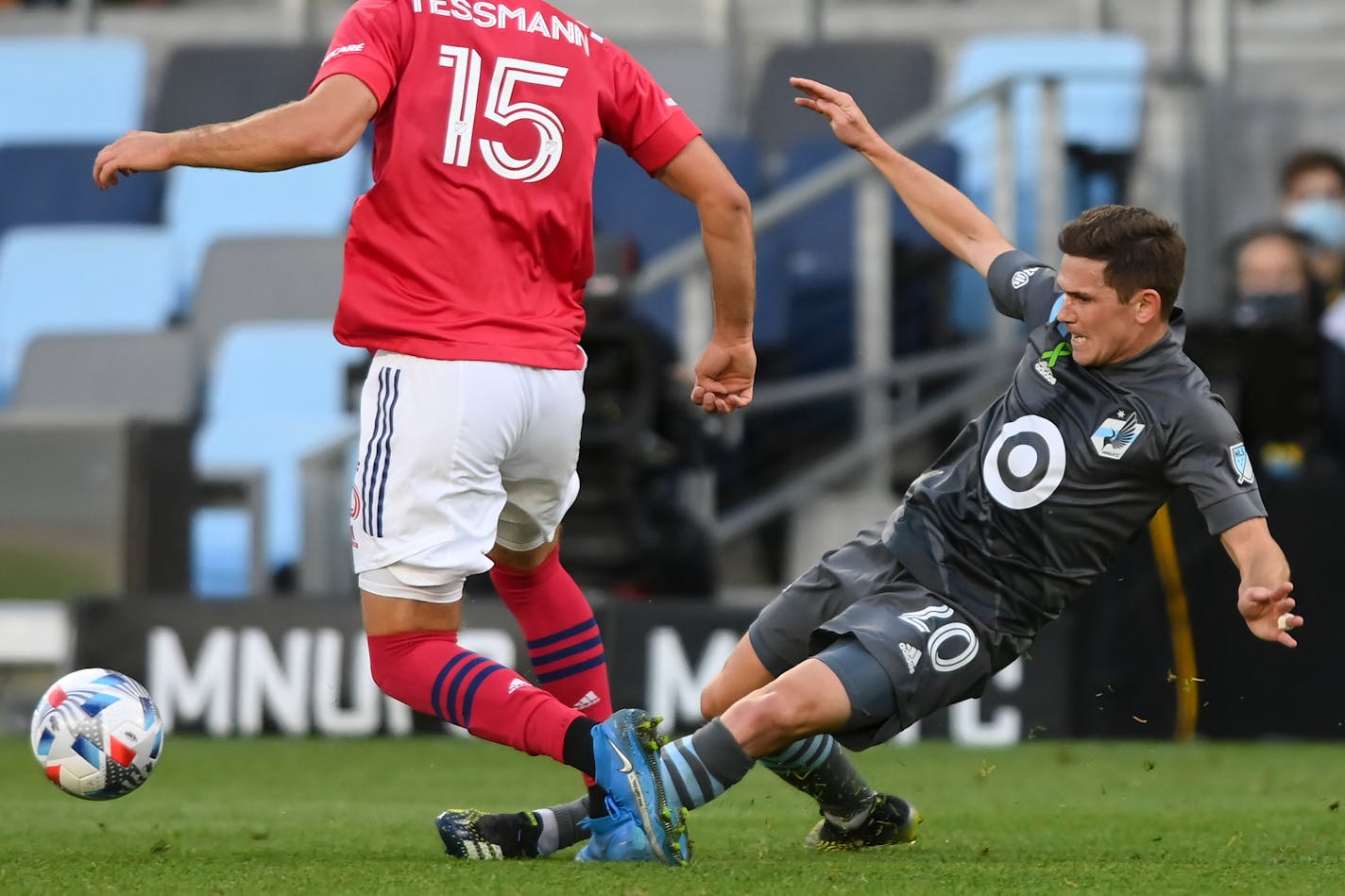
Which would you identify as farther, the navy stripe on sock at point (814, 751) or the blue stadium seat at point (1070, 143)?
the blue stadium seat at point (1070, 143)

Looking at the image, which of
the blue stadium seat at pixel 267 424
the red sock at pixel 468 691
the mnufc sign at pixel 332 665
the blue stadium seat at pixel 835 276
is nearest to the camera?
the red sock at pixel 468 691

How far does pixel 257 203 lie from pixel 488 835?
23.0ft

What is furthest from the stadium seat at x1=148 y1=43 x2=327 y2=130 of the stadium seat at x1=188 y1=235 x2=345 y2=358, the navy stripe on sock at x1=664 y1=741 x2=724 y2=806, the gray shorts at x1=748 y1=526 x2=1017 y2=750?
the navy stripe on sock at x1=664 y1=741 x2=724 y2=806

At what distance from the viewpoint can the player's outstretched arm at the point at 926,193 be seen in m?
4.74

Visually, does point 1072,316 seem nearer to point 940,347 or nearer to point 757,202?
point 940,347

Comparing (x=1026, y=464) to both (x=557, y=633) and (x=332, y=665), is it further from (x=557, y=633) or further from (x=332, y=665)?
(x=332, y=665)

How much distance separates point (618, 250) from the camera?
28.2 ft

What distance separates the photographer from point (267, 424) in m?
9.50

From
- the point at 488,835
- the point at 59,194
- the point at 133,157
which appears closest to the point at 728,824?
the point at 488,835

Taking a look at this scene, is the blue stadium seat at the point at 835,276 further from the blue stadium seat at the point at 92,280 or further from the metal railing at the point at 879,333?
the blue stadium seat at the point at 92,280

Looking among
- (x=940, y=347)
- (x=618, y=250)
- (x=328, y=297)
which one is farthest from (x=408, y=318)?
(x=328, y=297)

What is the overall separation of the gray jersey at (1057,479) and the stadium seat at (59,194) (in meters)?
7.53

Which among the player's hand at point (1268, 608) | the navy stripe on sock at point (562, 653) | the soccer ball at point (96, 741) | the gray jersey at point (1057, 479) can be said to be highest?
the gray jersey at point (1057, 479)

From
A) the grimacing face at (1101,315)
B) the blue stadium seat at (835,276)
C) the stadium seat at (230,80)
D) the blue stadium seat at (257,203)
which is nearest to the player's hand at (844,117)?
the grimacing face at (1101,315)
